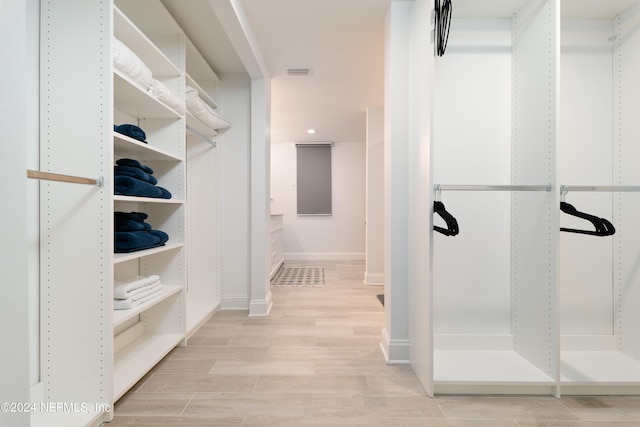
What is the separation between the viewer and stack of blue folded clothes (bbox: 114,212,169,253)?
1781mm

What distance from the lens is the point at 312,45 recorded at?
8.45 feet

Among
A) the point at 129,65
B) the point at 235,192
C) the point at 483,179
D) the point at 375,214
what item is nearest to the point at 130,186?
the point at 129,65

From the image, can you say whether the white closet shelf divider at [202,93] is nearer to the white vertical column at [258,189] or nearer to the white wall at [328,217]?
the white vertical column at [258,189]

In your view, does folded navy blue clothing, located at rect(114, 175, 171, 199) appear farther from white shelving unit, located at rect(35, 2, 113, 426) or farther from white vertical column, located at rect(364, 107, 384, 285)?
white vertical column, located at rect(364, 107, 384, 285)

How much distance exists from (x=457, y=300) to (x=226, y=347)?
1.56 m

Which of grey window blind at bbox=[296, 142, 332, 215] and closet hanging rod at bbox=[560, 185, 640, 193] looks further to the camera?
grey window blind at bbox=[296, 142, 332, 215]

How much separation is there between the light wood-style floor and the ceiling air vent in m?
2.31

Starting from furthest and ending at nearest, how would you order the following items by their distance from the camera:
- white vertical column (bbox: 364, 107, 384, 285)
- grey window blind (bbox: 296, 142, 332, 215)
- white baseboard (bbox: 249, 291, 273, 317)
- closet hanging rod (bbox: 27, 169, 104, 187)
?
grey window blind (bbox: 296, 142, 332, 215), white vertical column (bbox: 364, 107, 384, 285), white baseboard (bbox: 249, 291, 273, 317), closet hanging rod (bbox: 27, 169, 104, 187)

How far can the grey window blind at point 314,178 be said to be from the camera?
6.39m

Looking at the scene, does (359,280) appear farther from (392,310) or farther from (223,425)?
(223,425)

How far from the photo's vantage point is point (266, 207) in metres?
3.05

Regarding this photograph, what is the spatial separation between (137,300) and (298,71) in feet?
7.70

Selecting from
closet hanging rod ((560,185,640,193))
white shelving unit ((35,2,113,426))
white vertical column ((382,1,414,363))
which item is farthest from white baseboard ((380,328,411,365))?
white shelving unit ((35,2,113,426))

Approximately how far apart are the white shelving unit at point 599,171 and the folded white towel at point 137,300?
8.03ft
